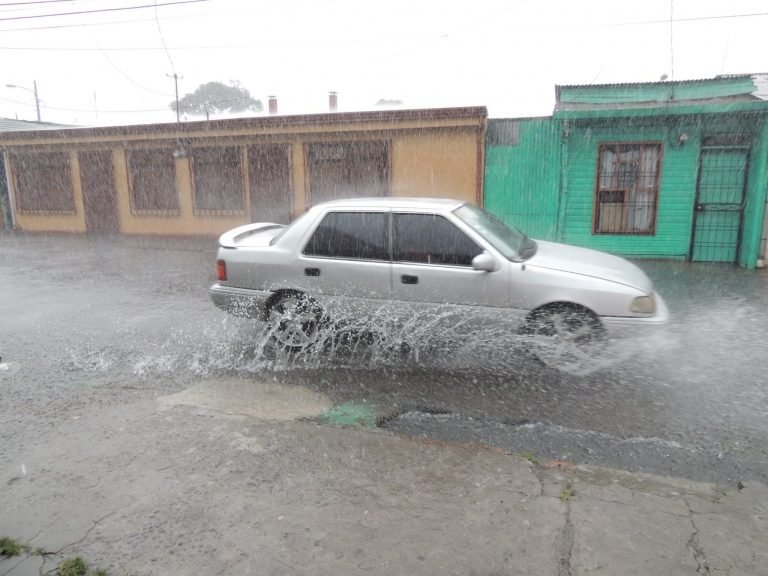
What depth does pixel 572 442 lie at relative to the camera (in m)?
3.68

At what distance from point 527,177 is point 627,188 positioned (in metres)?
2.12

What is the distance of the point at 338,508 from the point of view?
2934 mm

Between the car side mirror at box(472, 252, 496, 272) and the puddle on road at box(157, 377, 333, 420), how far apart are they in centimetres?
174

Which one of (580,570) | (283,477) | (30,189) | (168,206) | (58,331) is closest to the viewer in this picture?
(580,570)

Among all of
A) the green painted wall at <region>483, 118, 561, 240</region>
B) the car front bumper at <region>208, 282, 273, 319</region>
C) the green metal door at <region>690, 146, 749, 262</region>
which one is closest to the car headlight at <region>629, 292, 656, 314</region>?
the car front bumper at <region>208, 282, 273, 319</region>

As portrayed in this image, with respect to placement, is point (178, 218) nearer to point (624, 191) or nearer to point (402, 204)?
point (624, 191)

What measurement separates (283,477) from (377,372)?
189cm

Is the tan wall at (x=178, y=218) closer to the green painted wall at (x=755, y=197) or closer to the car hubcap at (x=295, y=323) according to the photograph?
the car hubcap at (x=295, y=323)

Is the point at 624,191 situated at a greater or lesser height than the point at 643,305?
greater

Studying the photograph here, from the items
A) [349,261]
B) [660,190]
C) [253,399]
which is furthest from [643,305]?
[660,190]

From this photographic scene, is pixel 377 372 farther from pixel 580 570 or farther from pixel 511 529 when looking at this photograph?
pixel 580 570

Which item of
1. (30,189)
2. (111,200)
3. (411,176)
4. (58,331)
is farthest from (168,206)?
(58,331)

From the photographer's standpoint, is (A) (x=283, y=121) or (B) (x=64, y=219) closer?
(A) (x=283, y=121)

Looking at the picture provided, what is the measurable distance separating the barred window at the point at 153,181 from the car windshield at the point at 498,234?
1283cm
